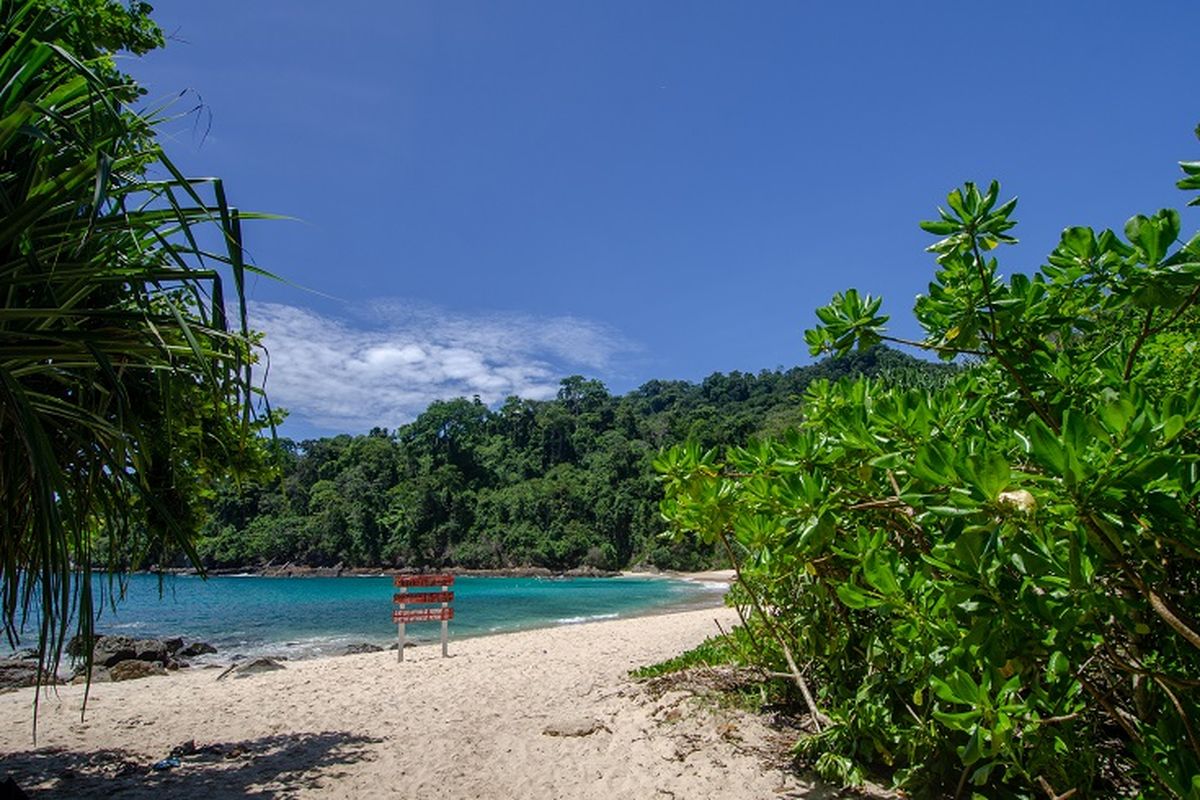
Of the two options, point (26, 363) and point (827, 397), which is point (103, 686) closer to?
point (26, 363)

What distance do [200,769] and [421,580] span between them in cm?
522

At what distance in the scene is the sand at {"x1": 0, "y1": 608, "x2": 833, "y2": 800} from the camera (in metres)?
3.91

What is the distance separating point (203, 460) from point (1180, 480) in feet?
16.1

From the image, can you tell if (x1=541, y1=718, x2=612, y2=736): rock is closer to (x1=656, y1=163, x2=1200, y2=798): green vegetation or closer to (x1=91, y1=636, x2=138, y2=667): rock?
(x1=656, y1=163, x2=1200, y2=798): green vegetation

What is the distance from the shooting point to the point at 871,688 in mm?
3244

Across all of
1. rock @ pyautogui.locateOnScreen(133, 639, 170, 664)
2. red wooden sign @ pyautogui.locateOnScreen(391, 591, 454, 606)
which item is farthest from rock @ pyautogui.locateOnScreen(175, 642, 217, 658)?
red wooden sign @ pyautogui.locateOnScreen(391, 591, 454, 606)

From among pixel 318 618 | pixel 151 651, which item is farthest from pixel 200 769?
pixel 318 618

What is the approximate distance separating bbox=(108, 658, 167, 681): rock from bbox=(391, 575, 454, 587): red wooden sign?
14.4 ft

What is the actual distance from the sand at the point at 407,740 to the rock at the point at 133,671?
217 cm

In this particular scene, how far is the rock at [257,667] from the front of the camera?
9.80m

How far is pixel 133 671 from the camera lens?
10.4 m

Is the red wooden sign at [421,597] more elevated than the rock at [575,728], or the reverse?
the red wooden sign at [421,597]

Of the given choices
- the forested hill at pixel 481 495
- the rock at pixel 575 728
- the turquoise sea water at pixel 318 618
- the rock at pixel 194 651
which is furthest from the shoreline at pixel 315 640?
the forested hill at pixel 481 495

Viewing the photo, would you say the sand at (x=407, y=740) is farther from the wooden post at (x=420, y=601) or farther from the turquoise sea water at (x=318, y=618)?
the turquoise sea water at (x=318, y=618)
